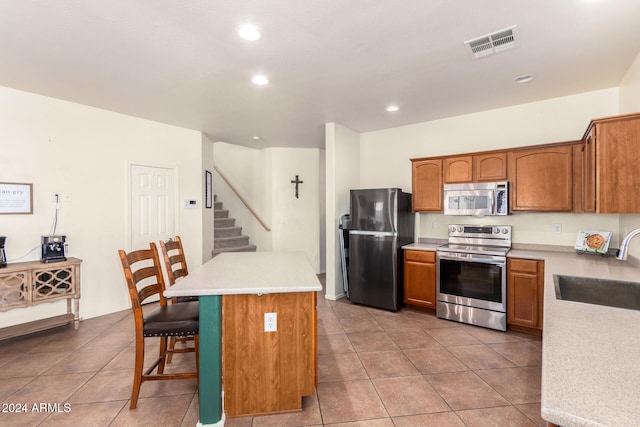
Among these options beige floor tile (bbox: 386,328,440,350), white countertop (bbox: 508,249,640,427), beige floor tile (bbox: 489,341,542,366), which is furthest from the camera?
beige floor tile (bbox: 386,328,440,350)

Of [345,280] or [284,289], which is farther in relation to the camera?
[345,280]

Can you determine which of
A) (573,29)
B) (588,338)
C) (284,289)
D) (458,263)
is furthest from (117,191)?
(573,29)

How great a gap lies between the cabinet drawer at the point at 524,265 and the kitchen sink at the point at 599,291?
107 centimetres

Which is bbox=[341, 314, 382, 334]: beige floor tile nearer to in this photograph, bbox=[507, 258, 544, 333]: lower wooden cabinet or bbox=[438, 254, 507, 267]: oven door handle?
bbox=[438, 254, 507, 267]: oven door handle

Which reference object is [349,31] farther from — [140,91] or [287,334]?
[140,91]

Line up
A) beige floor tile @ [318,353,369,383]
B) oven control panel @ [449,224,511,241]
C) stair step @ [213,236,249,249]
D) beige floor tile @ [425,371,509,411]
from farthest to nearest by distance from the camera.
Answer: stair step @ [213,236,249,249] < oven control panel @ [449,224,511,241] < beige floor tile @ [318,353,369,383] < beige floor tile @ [425,371,509,411]

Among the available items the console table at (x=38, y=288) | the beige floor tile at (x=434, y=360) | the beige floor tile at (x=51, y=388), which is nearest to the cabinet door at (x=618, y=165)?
the beige floor tile at (x=434, y=360)

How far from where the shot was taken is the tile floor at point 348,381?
6.26 feet

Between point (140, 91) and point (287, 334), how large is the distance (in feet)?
Answer: 9.72

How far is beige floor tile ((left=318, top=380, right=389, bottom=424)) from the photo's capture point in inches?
75.5


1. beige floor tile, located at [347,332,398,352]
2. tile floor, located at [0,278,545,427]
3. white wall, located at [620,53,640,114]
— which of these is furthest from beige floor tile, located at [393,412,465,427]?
white wall, located at [620,53,640,114]

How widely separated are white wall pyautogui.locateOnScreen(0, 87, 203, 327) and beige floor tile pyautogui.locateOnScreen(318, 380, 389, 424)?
10.6 ft

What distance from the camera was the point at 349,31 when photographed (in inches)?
83.4

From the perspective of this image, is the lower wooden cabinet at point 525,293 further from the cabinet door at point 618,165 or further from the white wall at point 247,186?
the white wall at point 247,186
